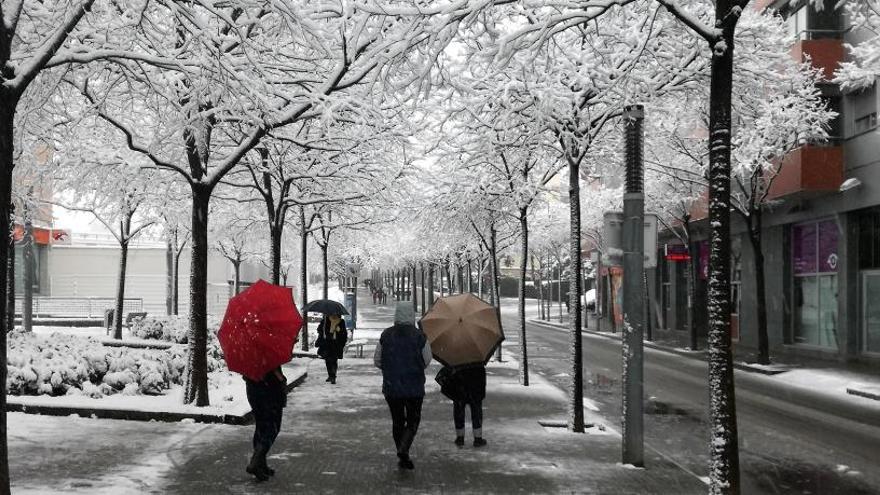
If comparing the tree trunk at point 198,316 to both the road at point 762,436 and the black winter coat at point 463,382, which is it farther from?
the road at point 762,436

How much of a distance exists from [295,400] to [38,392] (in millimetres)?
4230

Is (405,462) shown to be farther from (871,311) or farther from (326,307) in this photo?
(871,311)

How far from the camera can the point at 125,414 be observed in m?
10.8

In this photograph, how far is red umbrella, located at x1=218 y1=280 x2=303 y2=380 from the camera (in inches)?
303

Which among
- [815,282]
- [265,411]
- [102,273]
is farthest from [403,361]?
[102,273]

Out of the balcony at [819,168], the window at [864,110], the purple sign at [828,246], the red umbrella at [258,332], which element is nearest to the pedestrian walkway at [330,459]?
the red umbrella at [258,332]

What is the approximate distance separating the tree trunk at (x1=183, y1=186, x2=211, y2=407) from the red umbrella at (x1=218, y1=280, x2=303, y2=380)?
3778 millimetres

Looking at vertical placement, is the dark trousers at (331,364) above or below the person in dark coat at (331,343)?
below

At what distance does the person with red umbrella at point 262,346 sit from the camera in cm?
771

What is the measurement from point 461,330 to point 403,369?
1446 mm

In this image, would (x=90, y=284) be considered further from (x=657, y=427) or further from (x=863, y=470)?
(x=863, y=470)

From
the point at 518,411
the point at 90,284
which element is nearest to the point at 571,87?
the point at 518,411

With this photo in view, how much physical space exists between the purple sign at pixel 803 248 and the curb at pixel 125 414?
2192cm

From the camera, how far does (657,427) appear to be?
12672 mm
